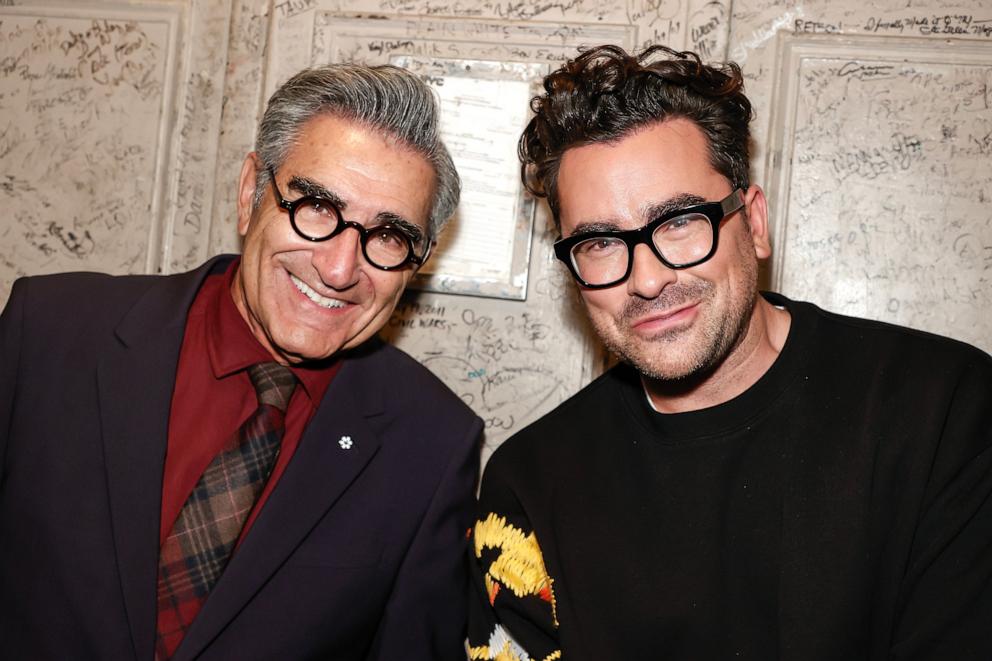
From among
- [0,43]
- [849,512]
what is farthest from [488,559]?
[0,43]

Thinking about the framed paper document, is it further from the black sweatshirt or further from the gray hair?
the black sweatshirt

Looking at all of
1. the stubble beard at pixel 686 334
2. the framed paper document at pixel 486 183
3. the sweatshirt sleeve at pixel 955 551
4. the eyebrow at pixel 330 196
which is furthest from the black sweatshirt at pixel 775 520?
the framed paper document at pixel 486 183

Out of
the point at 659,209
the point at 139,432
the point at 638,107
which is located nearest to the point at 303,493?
the point at 139,432

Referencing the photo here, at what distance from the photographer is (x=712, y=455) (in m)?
2.01

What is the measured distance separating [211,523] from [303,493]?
0.22m

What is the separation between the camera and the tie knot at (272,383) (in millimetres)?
2182

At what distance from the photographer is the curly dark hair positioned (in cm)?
210

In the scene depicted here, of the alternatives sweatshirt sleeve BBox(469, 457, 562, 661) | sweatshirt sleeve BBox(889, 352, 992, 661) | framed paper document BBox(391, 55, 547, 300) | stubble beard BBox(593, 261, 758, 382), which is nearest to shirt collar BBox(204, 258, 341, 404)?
sweatshirt sleeve BBox(469, 457, 562, 661)

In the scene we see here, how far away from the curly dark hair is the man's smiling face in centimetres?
38

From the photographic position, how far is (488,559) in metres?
2.27

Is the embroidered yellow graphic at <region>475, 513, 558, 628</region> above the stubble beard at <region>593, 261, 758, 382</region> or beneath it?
beneath

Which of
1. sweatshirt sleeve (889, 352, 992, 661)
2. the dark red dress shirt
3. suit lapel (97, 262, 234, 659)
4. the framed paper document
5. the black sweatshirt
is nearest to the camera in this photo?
sweatshirt sleeve (889, 352, 992, 661)

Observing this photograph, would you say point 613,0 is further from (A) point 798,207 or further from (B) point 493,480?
(B) point 493,480

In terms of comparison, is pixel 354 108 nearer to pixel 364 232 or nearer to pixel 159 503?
pixel 364 232
